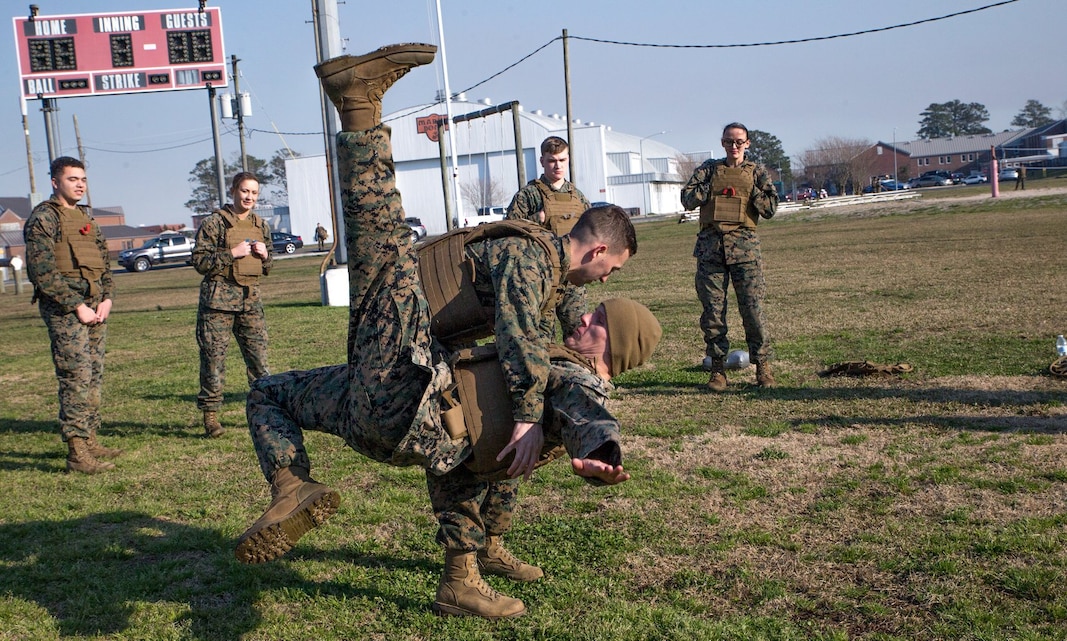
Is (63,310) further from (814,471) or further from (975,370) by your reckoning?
(975,370)

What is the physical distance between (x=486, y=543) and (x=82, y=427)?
4.34 m

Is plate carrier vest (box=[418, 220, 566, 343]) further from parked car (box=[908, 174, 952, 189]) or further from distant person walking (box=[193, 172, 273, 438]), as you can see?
parked car (box=[908, 174, 952, 189])

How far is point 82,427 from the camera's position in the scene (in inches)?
294

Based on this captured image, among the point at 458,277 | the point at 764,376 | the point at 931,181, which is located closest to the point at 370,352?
the point at 458,277

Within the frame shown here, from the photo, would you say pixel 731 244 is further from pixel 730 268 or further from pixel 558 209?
pixel 558 209

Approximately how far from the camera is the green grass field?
4219mm

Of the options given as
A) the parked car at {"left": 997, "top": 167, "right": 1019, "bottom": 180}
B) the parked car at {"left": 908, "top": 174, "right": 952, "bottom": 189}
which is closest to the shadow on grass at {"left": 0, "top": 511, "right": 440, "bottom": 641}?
the parked car at {"left": 997, "top": 167, "right": 1019, "bottom": 180}

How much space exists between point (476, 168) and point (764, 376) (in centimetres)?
7724

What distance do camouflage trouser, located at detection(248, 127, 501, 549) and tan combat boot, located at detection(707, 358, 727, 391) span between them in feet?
18.0

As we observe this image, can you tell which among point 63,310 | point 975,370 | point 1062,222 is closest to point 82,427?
point 63,310

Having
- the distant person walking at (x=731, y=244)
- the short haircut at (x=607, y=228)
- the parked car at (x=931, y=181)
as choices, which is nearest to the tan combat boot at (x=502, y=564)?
the short haircut at (x=607, y=228)

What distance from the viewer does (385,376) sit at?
3699 mm

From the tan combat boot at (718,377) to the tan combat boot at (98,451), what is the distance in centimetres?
539

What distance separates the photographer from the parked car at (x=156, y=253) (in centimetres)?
5275
